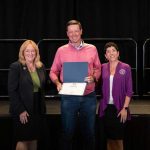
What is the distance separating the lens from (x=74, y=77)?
4004mm

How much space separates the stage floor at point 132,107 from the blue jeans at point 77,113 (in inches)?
38.0

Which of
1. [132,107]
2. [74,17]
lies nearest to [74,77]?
[132,107]

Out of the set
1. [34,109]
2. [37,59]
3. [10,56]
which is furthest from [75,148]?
[10,56]

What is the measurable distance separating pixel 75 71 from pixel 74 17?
3.64m

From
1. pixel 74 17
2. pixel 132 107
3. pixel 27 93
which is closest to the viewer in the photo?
pixel 27 93

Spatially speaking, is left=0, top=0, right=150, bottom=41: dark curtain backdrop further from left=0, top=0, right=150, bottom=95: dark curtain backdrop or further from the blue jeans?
the blue jeans

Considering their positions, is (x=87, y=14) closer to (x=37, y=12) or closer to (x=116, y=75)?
(x=37, y=12)

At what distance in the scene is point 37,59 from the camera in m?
4.10

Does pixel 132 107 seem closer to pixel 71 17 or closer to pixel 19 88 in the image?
pixel 19 88

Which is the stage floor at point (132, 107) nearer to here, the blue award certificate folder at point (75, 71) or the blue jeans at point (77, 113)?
the blue jeans at point (77, 113)

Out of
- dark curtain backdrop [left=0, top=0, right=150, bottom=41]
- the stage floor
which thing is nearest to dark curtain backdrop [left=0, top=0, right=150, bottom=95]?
dark curtain backdrop [left=0, top=0, right=150, bottom=41]

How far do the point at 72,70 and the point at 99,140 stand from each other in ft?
4.10

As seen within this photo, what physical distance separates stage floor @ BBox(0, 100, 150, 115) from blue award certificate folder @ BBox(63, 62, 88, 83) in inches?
Answer: 44.8

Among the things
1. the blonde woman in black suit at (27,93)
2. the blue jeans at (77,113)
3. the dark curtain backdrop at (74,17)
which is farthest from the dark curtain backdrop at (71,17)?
the blue jeans at (77,113)
